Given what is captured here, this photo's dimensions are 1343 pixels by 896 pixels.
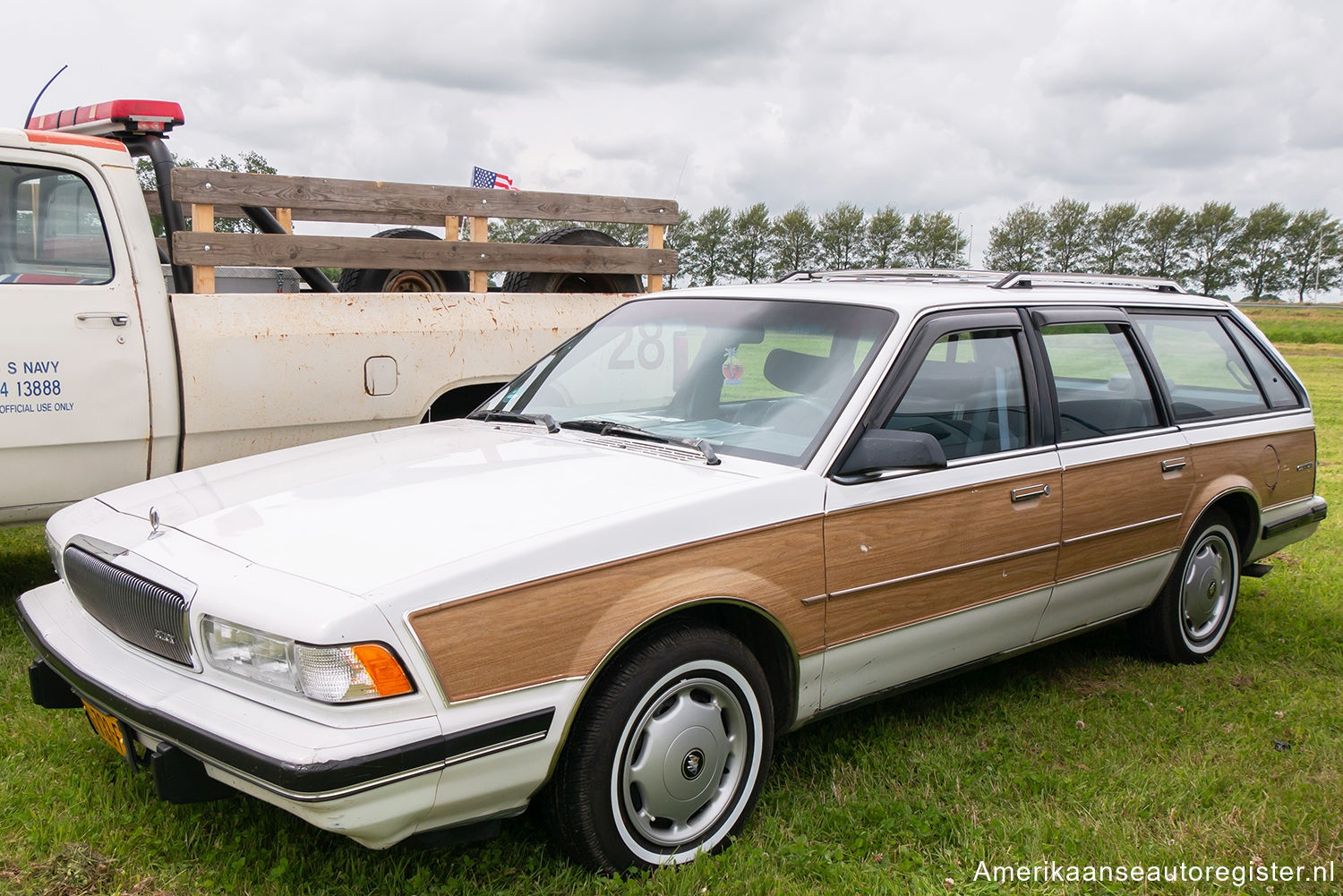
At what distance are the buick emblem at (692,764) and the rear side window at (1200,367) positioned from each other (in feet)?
9.08

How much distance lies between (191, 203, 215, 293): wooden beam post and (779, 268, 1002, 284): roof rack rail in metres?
2.58

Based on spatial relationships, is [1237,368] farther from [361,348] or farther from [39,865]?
[39,865]

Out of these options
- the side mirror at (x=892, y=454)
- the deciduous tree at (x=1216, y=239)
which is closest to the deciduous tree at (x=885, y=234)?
the deciduous tree at (x=1216, y=239)

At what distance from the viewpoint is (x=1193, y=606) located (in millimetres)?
4672

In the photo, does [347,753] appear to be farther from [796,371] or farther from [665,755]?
[796,371]

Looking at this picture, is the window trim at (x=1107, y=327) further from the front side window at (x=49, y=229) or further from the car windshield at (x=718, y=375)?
the front side window at (x=49, y=229)

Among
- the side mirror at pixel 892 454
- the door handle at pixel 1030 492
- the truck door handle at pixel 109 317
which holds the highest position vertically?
the truck door handle at pixel 109 317

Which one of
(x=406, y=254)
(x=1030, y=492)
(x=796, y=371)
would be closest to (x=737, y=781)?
(x=796, y=371)

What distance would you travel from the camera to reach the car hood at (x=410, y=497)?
8.34 feet

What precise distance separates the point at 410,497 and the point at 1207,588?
11.8 ft

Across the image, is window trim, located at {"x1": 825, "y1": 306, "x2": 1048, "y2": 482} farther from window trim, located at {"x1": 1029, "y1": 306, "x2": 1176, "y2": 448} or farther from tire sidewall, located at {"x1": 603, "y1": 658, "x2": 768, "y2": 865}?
tire sidewall, located at {"x1": 603, "y1": 658, "x2": 768, "y2": 865}

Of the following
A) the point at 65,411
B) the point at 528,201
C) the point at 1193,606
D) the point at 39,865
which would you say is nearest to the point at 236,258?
the point at 65,411

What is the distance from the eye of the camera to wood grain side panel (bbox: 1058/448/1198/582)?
3.87 m

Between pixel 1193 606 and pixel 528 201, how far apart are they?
3.84 m
